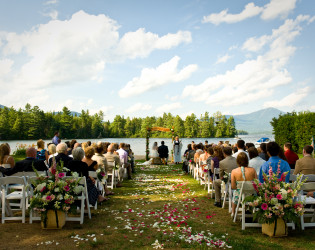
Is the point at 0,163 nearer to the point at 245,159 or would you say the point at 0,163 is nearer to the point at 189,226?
the point at 189,226

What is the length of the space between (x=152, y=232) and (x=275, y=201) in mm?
2332

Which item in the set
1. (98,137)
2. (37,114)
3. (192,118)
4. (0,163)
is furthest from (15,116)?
(0,163)

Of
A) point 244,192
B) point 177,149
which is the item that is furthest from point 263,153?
point 177,149

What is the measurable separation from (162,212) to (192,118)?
88.6 m

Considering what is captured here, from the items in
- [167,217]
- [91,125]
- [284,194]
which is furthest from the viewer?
[91,125]

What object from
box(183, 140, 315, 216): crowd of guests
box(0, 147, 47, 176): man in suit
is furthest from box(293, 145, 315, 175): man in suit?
box(0, 147, 47, 176): man in suit

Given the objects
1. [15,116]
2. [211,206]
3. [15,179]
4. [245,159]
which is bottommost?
[211,206]

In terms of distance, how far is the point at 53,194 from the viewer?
5031 millimetres

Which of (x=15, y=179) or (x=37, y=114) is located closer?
(x=15, y=179)

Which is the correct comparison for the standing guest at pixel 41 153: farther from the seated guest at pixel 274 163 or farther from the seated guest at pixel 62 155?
the seated guest at pixel 274 163

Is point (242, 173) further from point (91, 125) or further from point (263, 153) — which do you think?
point (91, 125)

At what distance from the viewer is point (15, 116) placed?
247 ft

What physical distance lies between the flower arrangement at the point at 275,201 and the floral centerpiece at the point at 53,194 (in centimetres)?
344

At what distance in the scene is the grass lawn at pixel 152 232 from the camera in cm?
430
